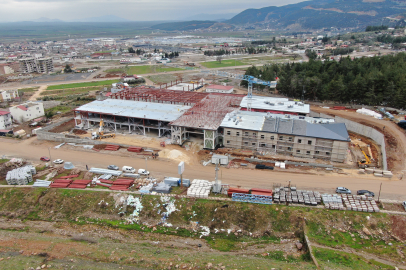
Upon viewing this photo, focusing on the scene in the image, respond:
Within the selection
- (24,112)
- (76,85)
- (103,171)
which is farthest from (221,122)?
(76,85)

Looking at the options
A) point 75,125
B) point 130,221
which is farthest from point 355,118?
point 75,125

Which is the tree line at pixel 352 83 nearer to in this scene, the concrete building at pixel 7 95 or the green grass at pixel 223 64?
the green grass at pixel 223 64

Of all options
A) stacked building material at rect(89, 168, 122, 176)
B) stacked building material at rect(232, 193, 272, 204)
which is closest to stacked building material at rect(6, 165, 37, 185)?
stacked building material at rect(89, 168, 122, 176)

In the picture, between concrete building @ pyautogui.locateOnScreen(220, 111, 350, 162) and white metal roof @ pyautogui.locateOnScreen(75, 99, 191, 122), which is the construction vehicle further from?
white metal roof @ pyautogui.locateOnScreen(75, 99, 191, 122)

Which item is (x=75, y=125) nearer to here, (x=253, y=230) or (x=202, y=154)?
(x=202, y=154)

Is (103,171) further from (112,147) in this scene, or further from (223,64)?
(223,64)

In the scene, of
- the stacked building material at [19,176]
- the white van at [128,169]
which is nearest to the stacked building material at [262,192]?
the white van at [128,169]

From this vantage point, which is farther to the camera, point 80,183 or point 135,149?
point 135,149
